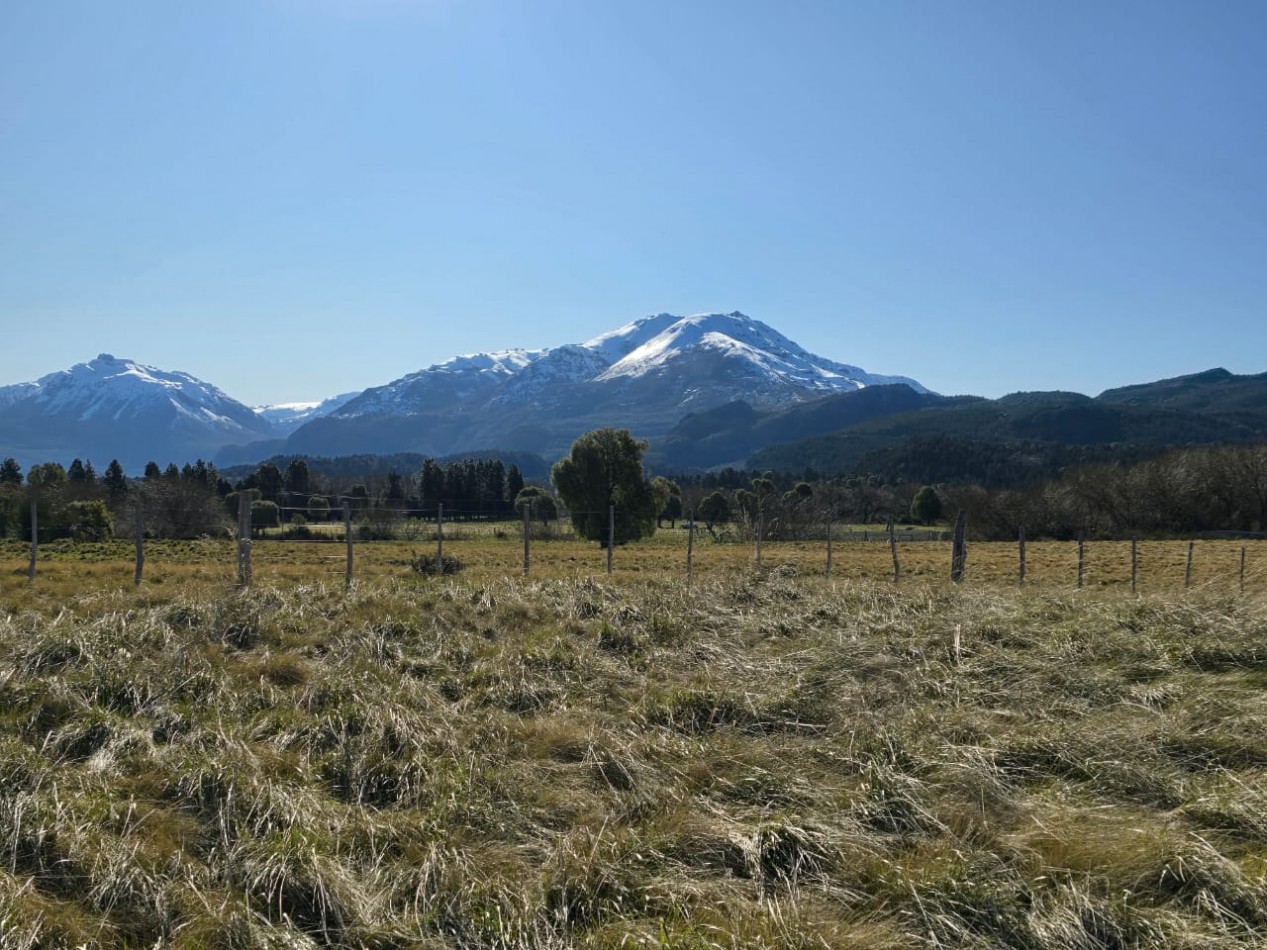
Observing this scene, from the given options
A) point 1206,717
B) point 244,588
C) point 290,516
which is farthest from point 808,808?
point 290,516

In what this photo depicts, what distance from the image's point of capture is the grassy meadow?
10.5 ft

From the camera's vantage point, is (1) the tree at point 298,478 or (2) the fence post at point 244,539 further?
(1) the tree at point 298,478

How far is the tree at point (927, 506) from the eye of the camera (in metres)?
76.7

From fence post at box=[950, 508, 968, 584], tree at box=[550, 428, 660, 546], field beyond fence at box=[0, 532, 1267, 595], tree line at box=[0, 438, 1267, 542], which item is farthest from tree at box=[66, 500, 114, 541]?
fence post at box=[950, 508, 968, 584]

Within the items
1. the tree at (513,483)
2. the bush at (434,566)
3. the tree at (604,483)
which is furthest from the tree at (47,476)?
the tree at (513,483)

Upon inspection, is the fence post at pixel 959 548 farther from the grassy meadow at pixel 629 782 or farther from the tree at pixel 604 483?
the tree at pixel 604 483

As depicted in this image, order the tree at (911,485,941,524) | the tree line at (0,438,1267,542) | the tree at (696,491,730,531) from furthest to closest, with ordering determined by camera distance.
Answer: the tree at (911,485,941,524) → the tree at (696,491,730,531) → the tree line at (0,438,1267,542)

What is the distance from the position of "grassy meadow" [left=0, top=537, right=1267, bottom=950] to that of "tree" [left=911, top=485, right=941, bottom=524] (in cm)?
7172

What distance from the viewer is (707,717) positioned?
5.57m

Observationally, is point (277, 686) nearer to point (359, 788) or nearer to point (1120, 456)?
point (359, 788)

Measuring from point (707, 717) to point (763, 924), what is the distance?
248cm

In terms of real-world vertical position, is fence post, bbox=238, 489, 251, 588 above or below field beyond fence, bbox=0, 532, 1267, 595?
above

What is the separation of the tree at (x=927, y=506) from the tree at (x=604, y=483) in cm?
4473

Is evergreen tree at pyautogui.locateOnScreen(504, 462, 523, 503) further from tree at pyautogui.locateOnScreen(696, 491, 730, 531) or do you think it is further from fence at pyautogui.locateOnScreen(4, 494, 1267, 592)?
fence at pyautogui.locateOnScreen(4, 494, 1267, 592)
